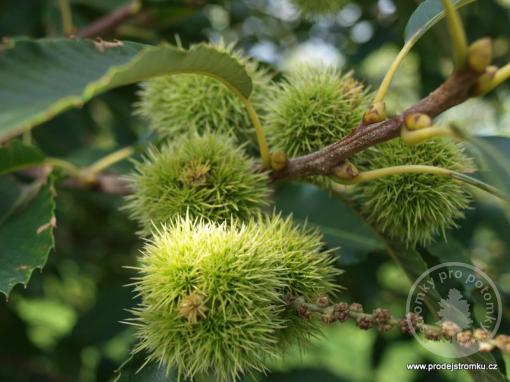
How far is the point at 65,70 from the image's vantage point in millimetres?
976

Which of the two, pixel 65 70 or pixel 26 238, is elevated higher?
pixel 65 70

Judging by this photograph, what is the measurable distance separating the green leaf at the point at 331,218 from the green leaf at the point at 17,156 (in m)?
0.76

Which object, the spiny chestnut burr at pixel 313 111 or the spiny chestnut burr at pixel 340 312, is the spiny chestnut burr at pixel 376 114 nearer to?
the spiny chestnut burr at pixel 313 111

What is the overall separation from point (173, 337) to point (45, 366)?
6.79 feet

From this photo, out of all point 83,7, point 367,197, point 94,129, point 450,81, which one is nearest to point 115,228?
point 94,129

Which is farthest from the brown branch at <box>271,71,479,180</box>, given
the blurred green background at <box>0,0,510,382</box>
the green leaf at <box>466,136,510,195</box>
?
the blurred green background at <box>0,0,510,382</box>

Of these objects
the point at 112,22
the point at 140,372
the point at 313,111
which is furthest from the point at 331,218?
the point at 112,22

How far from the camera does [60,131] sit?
276 centimetres

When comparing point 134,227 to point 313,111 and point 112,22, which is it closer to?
point 112,22

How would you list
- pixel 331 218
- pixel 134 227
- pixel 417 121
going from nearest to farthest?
1. pixel 417 121
2. pixel 331 218
3. pixel 134 227

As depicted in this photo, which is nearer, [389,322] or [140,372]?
[389,322]

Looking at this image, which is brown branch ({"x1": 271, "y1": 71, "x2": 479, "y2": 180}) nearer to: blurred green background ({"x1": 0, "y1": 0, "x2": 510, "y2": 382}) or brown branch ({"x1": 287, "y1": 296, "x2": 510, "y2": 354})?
brown branch ({"x1": 287, "y1": 296, "x2": 510, "y2": 354})

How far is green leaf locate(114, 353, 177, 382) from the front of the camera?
1.31 metres

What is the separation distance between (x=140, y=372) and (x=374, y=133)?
2.33 ft
